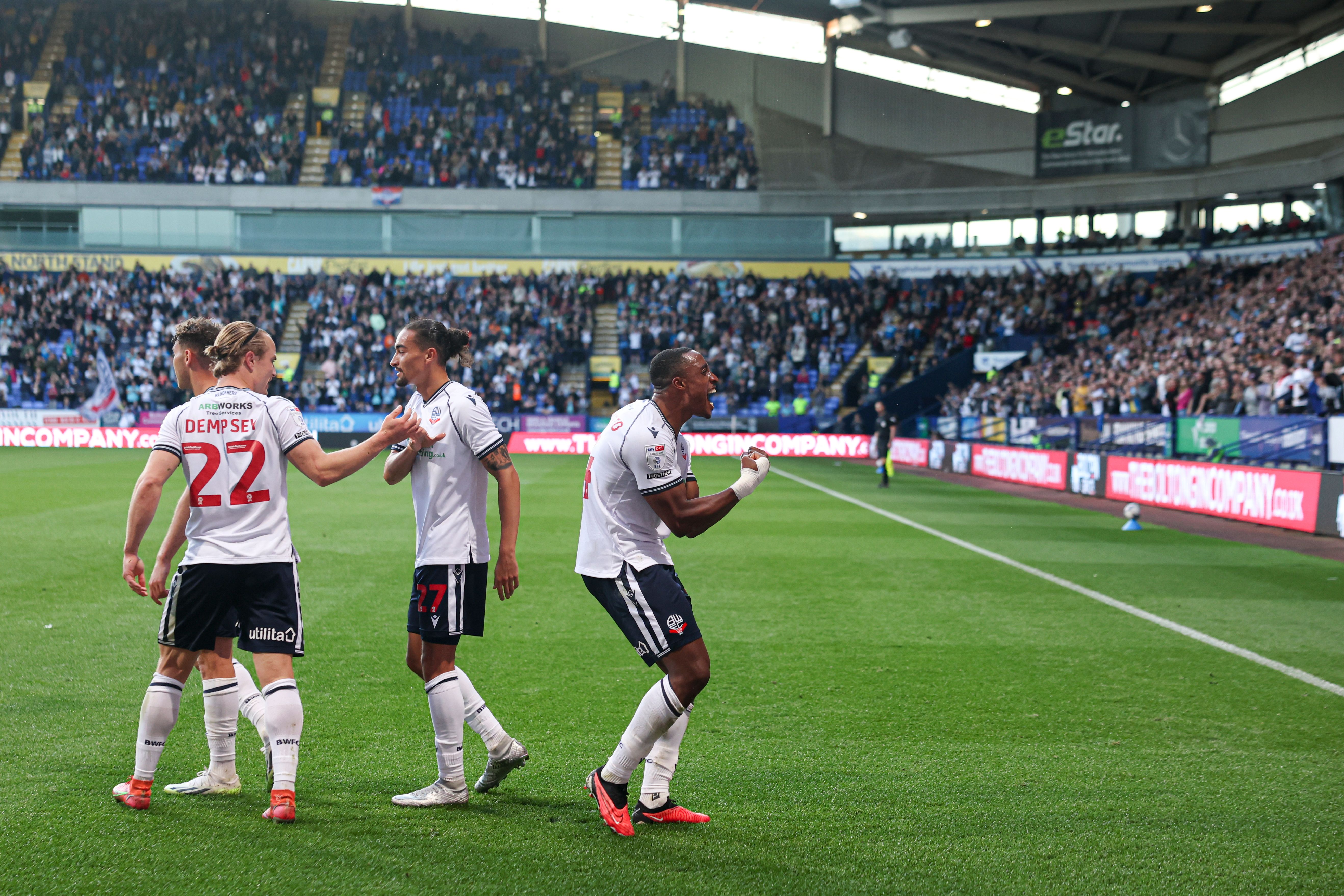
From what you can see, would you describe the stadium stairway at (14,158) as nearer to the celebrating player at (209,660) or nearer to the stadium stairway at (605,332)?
the stadium stairway at (605,332)

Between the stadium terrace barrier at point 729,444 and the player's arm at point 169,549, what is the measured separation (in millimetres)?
32542

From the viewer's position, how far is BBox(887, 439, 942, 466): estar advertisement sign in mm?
32594

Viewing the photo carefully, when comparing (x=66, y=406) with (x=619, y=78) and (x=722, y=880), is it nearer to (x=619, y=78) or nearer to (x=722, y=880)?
(x=619, y=78)

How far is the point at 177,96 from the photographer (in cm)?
5031

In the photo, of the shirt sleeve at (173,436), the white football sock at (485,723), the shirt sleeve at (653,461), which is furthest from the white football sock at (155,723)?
the shirt sleeve at (653,461)

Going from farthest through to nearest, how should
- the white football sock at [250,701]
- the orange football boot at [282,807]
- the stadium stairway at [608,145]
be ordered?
the stadium stairway at [608,145] < the white football sock at [250,701] < the orange football boot at [282,807]

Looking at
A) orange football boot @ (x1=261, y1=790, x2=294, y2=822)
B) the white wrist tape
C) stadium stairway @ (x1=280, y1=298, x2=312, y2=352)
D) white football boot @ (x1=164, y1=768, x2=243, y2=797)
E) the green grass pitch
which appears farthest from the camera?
stadium stairway @ (x1=280, y1=298, x2=312, y2=352)

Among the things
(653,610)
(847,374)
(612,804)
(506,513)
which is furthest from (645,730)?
(847,374)

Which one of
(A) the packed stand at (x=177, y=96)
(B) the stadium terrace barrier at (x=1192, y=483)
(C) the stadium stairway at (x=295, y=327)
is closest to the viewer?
(B) the stadium terrace barrier at (x=1192, y=483)

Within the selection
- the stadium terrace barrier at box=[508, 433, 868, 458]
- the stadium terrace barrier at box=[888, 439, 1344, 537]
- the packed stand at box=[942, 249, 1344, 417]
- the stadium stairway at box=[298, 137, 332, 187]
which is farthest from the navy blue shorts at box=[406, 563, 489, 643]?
the stadium stairway at box=[298, 137, 332, 187]

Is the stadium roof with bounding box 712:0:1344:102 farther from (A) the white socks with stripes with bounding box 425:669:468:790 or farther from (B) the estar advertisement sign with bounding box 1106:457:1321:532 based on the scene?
(A) the white socks with stripes with bounding box 425:669:468:790

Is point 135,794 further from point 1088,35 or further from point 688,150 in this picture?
point 688,150

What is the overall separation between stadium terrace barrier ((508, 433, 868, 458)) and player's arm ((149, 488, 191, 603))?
32.5 metres

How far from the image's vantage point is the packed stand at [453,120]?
161 feet
